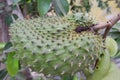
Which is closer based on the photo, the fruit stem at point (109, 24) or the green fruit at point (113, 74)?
the fruit stem at point (109, 24)

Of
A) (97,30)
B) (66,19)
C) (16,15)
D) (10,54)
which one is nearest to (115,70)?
(97,30)

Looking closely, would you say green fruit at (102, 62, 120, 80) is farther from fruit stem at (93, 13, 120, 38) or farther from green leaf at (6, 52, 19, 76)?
green leaf at (6, 52, 19, 76)

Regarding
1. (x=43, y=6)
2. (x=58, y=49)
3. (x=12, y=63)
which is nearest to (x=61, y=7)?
(x=43, y=6)

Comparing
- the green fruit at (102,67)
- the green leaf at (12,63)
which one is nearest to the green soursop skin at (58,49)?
the green fruit at (102,67)

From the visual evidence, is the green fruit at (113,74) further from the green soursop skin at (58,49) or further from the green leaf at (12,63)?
the green leaf at (12,63)

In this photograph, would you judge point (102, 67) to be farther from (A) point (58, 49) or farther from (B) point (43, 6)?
(B) point (43, 6)

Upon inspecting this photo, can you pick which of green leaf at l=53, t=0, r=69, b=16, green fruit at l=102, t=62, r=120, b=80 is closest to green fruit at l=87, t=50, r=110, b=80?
green fruit at l=102, t=62, r=120, b=80
